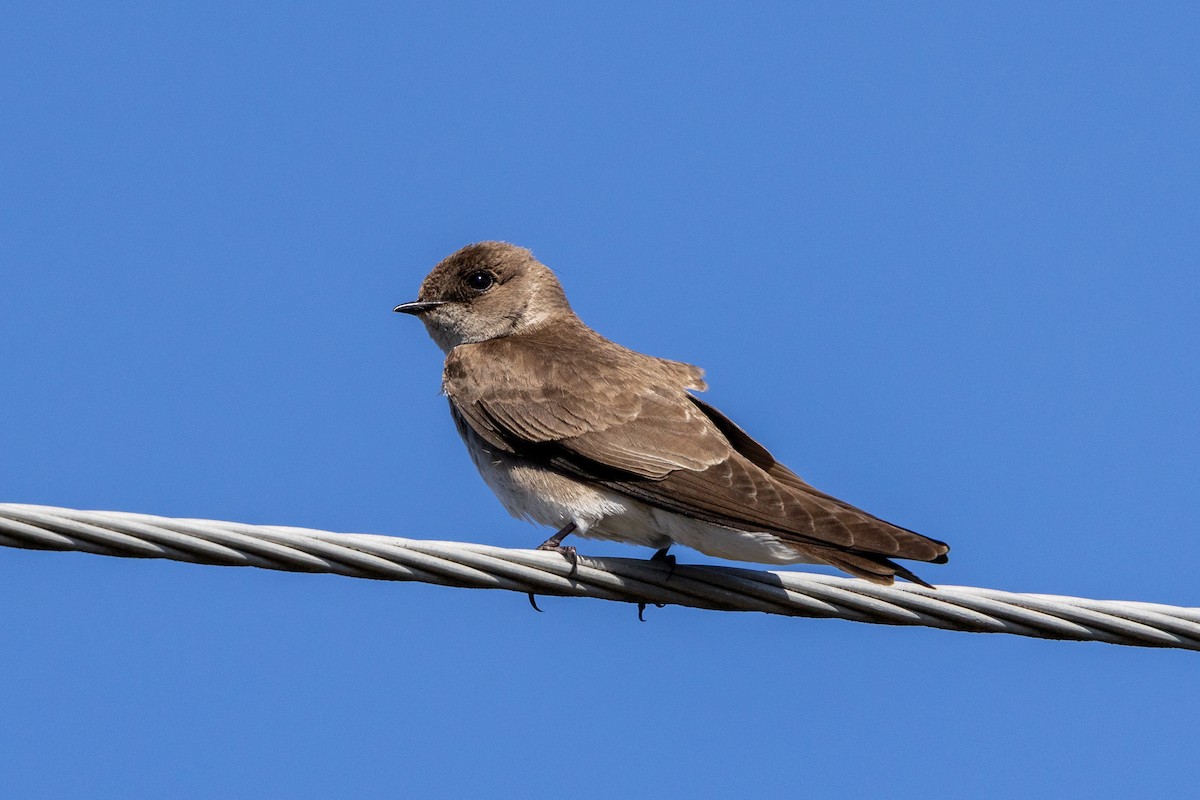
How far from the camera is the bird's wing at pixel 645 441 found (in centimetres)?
611

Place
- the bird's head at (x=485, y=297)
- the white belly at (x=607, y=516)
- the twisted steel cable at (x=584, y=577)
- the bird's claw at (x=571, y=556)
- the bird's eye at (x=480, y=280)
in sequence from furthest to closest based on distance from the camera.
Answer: the bird's eye at (x=480, y=280), the bird's head at (x=485, y=297), the white belly at (x=607, y=516), the bird's claw at (x=571, y=556), the twisted steel cable at (x=584, y=577)

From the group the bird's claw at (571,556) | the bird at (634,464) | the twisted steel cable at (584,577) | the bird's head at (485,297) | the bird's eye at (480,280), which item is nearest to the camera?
the twisted steel cable at (584,577)

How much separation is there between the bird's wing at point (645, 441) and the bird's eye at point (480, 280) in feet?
3.60

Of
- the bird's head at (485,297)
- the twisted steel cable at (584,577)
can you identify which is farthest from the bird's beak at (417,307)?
the twisted steel cable at (584,577)

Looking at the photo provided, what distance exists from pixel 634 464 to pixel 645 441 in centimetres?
18

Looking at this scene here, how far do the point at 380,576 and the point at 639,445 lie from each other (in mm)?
2349

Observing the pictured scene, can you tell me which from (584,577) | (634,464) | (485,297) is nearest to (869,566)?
(584,577)

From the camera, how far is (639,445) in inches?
274

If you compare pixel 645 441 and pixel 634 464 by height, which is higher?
pixel 645 441

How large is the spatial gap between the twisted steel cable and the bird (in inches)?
5.6

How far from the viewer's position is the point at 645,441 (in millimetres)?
6969

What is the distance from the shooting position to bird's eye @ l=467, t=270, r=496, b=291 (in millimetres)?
9452

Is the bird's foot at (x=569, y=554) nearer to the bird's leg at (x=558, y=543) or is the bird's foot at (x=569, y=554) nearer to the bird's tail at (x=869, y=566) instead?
the bird's leg at (x=558, y=543)

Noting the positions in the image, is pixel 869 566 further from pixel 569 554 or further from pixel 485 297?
pixel 485 297
